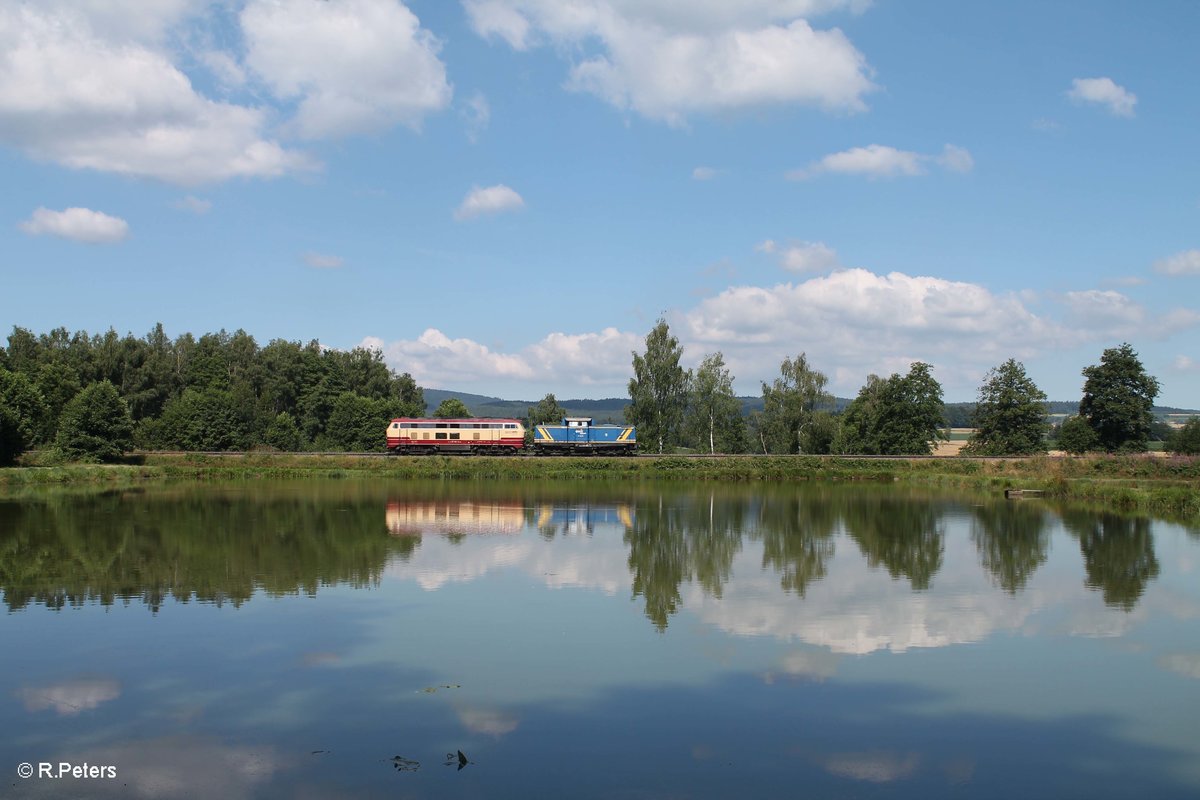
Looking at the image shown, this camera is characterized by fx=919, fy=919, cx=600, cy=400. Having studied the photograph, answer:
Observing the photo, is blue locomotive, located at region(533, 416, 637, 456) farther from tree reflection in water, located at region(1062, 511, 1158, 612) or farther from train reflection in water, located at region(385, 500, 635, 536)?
tree reflection in water, located at region(1062, 511, 1158, 612)

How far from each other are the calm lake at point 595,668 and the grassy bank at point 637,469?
87.2 ft

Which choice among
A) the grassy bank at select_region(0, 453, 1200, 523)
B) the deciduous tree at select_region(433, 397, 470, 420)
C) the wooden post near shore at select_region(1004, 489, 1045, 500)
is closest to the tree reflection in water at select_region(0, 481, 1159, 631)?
the wooden post near shore at select_region(1004, 489, 1045, 500)

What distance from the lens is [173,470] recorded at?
60.2m

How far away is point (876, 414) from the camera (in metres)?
71.9

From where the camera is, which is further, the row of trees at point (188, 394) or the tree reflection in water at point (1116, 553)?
the row of trees at point (188, 394)

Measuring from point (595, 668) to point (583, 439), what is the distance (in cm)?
5677

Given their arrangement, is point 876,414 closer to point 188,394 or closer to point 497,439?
point 497,439

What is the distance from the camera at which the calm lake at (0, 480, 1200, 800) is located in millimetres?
9695

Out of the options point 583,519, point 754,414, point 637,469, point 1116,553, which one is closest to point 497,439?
point 637,469

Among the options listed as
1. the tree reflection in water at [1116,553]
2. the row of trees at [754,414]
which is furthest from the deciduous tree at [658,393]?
the tree reflection in water at [1116,553]

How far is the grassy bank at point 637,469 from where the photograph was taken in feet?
170

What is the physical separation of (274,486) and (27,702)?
42911 mm

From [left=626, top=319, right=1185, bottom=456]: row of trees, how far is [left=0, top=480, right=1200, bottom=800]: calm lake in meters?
42.0

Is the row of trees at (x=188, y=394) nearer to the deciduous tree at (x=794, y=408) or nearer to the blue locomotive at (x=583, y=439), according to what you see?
the blue locomotive at (x=583, y=439)
